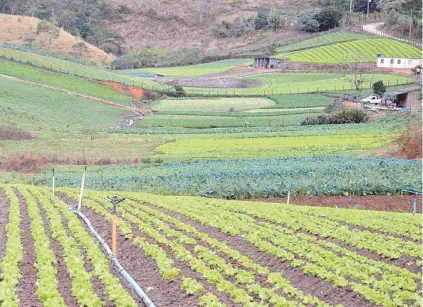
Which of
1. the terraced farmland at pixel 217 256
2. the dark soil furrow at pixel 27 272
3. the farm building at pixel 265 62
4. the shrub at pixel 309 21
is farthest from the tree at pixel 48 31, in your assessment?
the dark soil furrow at pixel 27 272

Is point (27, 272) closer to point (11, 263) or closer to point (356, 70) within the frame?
point (11, 263)

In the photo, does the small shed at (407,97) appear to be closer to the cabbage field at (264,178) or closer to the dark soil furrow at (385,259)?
the cabbage field at (264,178)

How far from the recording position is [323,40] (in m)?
126

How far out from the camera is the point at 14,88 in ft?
240

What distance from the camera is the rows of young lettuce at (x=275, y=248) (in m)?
13.4

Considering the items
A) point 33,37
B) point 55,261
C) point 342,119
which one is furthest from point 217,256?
point 33,37

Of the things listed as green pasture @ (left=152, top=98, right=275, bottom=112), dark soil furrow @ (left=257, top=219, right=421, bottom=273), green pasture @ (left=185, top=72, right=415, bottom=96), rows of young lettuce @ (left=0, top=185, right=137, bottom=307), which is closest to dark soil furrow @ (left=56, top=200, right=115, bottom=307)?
rows of young lettuce @ (left=0, top=185, right=137, bottom=307)

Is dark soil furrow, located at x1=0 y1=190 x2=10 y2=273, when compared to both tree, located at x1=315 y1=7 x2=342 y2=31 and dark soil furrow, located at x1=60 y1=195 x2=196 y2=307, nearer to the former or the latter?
dark soil furrow, located at x1=60 y1=195 x2=196 y2=307

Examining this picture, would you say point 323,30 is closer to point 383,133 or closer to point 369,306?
point 383,133

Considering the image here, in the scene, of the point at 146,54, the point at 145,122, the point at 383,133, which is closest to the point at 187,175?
the point at 383,133

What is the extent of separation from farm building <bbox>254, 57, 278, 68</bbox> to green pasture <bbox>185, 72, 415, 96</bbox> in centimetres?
650

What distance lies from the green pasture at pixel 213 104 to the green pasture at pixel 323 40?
37.7 meters

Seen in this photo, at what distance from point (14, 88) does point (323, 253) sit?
63.3 meters

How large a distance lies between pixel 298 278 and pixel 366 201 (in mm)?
17256
